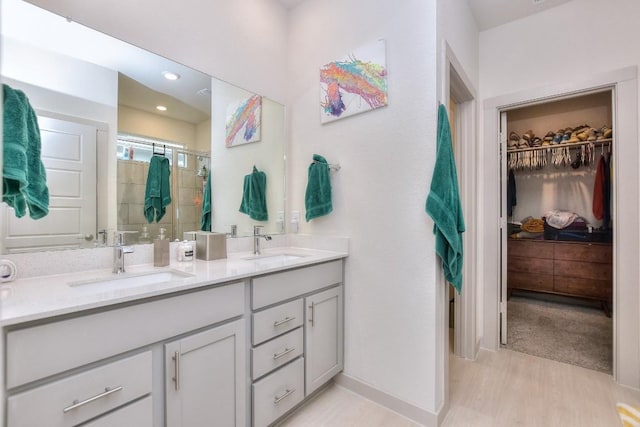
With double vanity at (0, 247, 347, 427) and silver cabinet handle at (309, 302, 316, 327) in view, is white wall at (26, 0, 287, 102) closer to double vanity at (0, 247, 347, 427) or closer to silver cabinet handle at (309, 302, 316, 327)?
double vanity at (0, 247, 347, 427)

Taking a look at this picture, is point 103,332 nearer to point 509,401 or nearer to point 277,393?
point 277,393

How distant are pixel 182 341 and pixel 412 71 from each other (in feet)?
5.87

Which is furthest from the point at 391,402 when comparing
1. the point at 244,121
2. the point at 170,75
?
the point at 170,75

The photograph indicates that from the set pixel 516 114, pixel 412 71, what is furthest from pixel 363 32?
pixel 516 114

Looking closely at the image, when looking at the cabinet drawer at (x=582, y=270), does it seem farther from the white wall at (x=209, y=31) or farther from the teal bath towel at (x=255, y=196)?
the white wall at (x=209, y=31)

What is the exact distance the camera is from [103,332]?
3.11 feet

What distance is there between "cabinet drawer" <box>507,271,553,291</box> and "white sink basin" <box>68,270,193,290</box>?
161 inches

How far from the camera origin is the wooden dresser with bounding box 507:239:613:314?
3.30m

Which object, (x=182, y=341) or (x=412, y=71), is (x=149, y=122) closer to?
(x=182, y=341)

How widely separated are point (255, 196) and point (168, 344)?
1.26 meters

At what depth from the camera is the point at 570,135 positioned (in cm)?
330

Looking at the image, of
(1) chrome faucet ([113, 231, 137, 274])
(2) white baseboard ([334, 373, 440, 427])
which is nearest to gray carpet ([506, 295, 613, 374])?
(2) white baseboard ([334, 373, 440, 427])

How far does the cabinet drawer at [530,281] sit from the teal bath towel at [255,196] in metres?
3.48

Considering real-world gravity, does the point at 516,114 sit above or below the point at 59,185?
above
